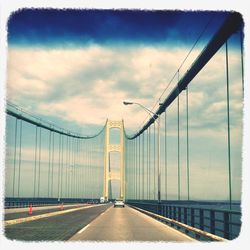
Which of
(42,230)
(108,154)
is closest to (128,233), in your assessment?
(42,230)

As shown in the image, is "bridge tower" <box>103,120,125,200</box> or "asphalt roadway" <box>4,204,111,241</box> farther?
"bridge tower" <box>103,120,125,200</box>

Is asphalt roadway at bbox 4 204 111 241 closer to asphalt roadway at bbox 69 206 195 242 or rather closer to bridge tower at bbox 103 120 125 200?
asphalt roadway at bbox 69 206 195 242

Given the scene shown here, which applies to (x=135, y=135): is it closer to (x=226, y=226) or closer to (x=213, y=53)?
(x=213, y=53)

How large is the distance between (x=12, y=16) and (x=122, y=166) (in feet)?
332

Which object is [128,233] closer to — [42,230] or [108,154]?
[42,230]

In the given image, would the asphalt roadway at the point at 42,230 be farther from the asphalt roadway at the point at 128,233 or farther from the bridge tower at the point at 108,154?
the bridge tower at the point at 108,154

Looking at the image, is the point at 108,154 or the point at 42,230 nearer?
the point at 42,230

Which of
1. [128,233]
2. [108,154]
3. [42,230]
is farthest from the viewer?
[108,154]

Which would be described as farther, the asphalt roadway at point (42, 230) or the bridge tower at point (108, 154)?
the bridge tower at point (108, 154)

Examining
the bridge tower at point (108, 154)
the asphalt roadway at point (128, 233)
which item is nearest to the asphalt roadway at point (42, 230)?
the asphalt roadway at point (128, 233)

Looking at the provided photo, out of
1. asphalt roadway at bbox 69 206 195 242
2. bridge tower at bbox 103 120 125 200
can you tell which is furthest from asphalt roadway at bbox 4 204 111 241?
bridge tower at bbox 103 120 125 200
